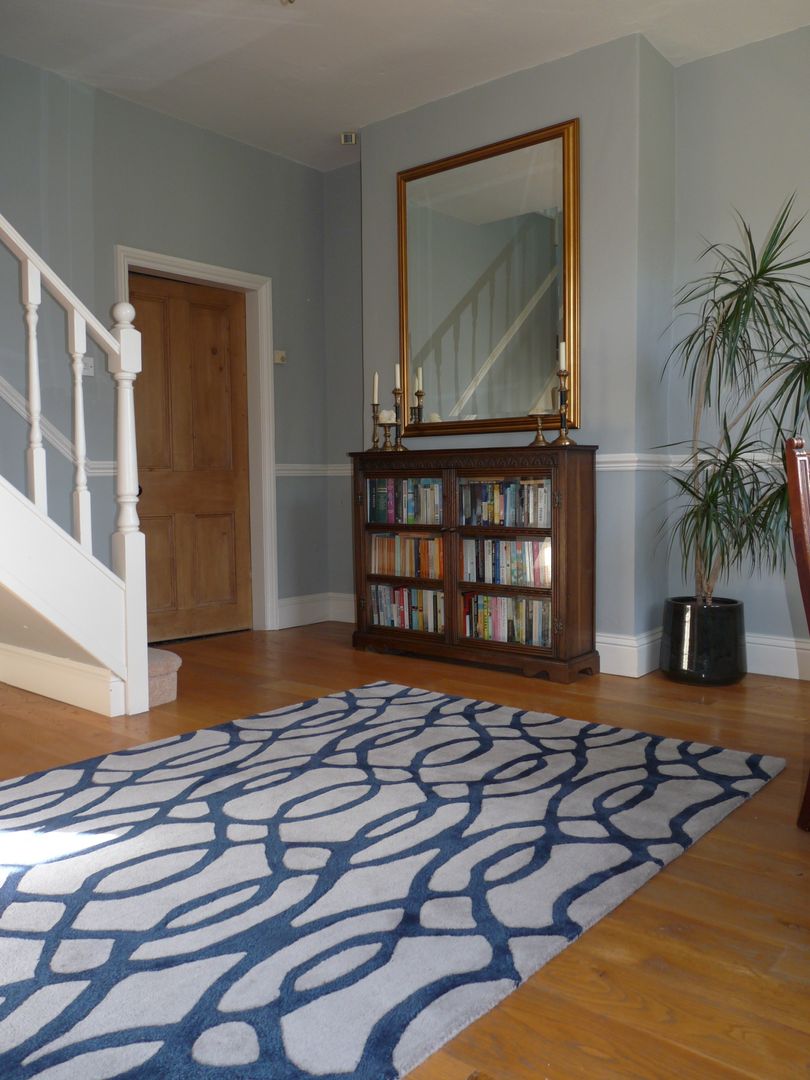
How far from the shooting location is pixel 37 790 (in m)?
2.44

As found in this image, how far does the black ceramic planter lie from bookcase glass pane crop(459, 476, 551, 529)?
2.28 feet

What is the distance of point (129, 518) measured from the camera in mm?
3223

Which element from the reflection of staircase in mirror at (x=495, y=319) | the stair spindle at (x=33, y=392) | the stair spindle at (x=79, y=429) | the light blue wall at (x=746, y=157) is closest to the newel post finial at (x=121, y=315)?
the stair spindle at (x=79, y=429)

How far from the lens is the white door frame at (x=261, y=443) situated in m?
5.03

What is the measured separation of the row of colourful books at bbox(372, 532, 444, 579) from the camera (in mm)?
4109

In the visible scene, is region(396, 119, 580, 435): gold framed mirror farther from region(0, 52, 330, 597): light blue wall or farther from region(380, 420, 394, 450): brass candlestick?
region(0, 52, 330, 597): light blue wall

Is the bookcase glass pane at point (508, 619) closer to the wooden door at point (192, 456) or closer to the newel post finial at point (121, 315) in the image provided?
the wooden door at point (192, 456)

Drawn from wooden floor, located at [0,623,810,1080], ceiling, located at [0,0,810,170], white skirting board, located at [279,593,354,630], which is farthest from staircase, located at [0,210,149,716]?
white skirting board, located at [279,593,354,630]

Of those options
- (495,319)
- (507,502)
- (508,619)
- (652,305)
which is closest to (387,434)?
(495,319)

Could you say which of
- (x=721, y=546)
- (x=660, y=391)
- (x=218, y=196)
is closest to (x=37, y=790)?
(x=721, y=546)

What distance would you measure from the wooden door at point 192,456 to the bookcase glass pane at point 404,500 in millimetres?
1120

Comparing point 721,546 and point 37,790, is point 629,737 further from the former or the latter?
point 37,790

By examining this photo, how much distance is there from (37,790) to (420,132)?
141 inches

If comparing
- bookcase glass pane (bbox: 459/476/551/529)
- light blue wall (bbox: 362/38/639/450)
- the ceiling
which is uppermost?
the ceiling
